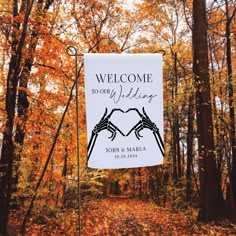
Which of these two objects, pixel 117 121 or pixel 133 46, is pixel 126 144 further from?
pixel 133 46

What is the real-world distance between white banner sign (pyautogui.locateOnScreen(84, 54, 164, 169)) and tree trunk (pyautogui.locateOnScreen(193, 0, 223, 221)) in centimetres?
524

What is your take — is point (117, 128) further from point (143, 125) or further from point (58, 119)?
point (58, 119)

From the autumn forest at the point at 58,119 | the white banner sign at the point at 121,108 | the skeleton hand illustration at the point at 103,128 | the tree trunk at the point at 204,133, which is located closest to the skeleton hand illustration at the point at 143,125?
the white banner sign at the point at 121,108

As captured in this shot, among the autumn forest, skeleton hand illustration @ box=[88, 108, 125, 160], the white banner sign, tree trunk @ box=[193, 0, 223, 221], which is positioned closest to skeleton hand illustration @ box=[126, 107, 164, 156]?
the white banner sign

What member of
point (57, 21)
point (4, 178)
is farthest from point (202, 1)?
point (4, 178)

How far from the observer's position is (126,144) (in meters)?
4.04

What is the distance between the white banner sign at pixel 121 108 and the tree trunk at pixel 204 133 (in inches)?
206

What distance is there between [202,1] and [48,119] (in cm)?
596

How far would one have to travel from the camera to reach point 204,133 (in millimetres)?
9109

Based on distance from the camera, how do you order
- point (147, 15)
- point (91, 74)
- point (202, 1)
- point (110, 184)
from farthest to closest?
point (110, 184) → point (147, 15) → point (202, 1) → point (91, 74)

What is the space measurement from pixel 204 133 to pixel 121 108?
567 cm

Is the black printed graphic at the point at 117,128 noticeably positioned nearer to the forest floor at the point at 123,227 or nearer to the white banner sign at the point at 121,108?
the white banner sign at the point at 121,108

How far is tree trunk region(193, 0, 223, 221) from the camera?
8.90 metres

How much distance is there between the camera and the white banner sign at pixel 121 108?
156 inches
